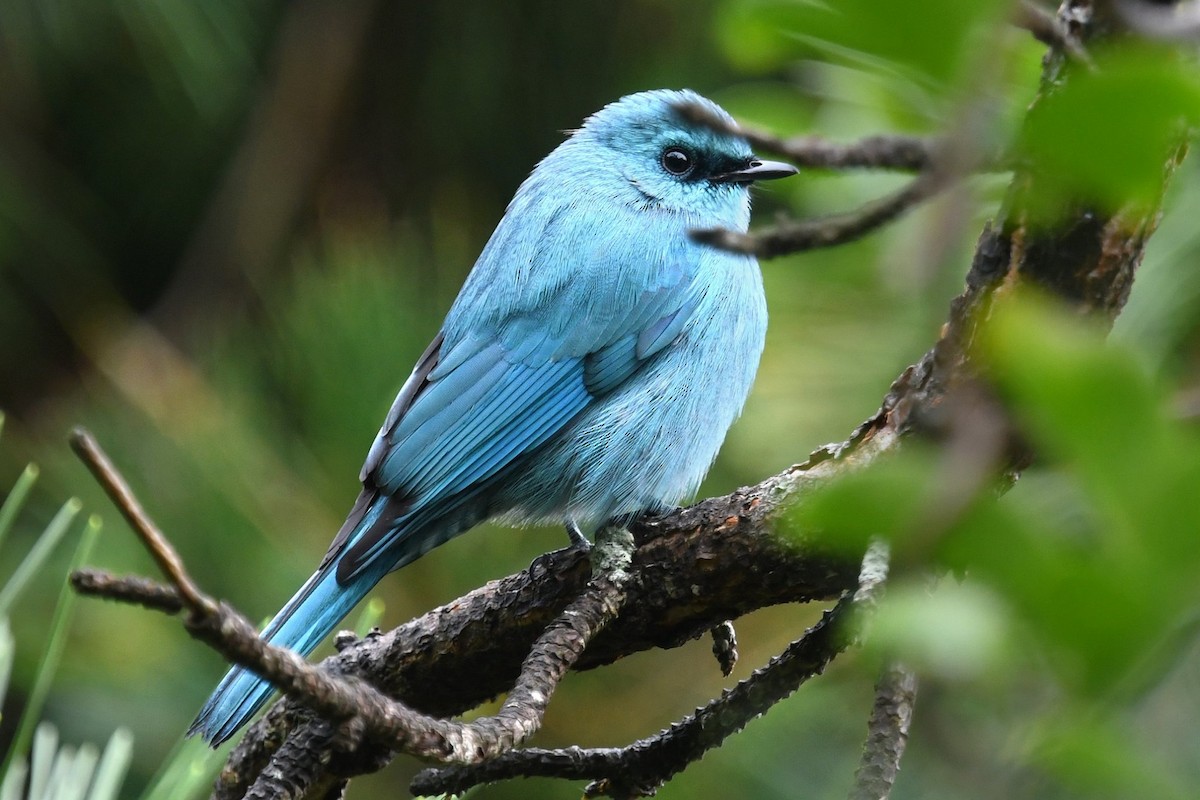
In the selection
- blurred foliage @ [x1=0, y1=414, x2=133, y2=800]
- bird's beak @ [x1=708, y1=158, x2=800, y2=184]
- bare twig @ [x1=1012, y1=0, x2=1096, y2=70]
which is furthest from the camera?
bird's beak @ [x1=708, y1=158, x2=800, y2=184]

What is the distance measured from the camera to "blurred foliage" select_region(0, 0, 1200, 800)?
25.6 inches

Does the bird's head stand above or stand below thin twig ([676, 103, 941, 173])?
above

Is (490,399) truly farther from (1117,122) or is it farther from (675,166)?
(1117,122)

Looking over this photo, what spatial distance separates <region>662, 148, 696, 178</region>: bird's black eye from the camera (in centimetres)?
414

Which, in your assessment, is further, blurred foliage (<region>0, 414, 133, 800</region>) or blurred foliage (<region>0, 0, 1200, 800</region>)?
blurred foliage (<region>0, 414, 133, 800</region>)

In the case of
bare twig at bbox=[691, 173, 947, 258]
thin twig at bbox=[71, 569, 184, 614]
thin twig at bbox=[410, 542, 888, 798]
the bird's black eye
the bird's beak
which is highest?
the bird's black eye

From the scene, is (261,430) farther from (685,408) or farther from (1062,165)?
(1062,165)

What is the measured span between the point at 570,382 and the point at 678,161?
37.1 inches

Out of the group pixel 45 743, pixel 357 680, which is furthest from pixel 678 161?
pixel 357 680

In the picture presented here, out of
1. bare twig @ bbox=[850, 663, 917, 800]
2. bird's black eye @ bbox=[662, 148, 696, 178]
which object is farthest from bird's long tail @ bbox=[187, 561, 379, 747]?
bare twig @ bbox=[850, 663, 917, 800]

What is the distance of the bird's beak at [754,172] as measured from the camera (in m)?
4.04

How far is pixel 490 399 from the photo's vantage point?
360 centimetres

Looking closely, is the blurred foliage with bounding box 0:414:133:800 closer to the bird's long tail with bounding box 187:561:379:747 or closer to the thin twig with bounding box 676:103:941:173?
the bird's long tail with bounding box 187:561:379:747

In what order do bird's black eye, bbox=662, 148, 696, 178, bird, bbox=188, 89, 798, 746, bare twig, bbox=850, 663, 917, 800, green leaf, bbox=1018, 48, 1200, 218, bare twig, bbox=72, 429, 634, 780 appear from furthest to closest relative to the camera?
bird's black eye, bbox=662, 148, 696, 178 → bird, bbox=188, 89, 798, 746 → bare twig, bbox=850, 663, 917, 800 → bare twig, bbox=72, 429, 634, 780 → green leaf, bbox=1018, 48, 1200, 218
